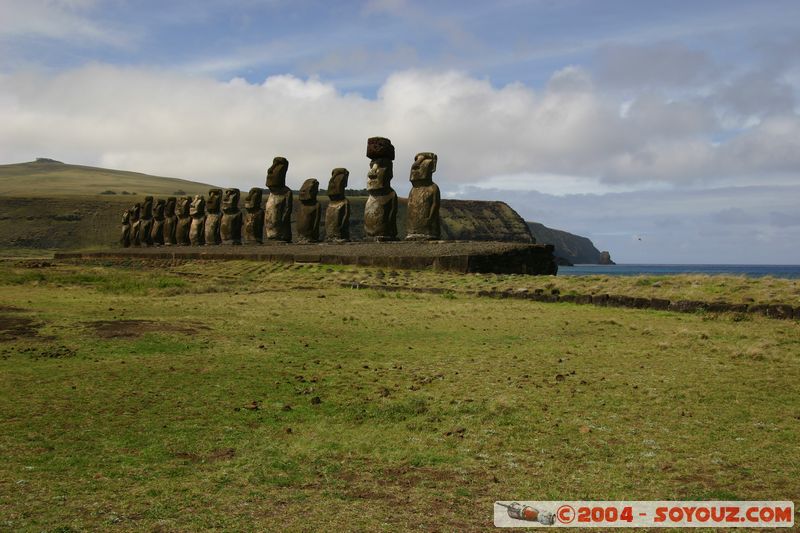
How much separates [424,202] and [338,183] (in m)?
5.52

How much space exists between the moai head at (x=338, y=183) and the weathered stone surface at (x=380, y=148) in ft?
9.64

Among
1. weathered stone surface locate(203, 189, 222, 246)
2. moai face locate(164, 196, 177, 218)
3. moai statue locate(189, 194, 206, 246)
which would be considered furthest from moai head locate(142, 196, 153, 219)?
weathered stone surface locate(203, 189, 222, 246)

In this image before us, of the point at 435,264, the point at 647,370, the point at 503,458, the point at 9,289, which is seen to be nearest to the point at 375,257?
the point at 435,264

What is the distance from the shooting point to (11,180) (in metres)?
156

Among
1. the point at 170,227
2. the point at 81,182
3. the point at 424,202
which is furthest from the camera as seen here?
the point at 81,182

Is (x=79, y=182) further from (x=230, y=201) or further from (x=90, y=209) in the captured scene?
(x=230, y=201)

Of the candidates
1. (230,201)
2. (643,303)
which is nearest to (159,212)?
(230,201)

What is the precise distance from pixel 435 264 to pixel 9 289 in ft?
32.4

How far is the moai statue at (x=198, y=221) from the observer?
38812mm

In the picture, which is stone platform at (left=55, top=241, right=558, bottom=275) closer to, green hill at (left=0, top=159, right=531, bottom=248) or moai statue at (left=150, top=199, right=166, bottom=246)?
moai statue at (left=150, top=199, right=166, bottom=246)

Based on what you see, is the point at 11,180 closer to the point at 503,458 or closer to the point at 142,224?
the point at 142,224

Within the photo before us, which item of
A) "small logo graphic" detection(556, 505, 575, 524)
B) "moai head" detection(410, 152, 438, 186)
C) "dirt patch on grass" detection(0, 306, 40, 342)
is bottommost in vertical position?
"small logo graphic" detection(556, 505, 575, 524)

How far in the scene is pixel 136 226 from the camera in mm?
47188

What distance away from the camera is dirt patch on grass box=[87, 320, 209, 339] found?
953 cm
